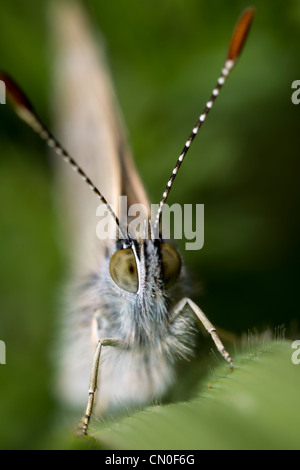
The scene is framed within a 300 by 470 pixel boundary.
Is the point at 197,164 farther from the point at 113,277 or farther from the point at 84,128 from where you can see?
the point at 113,277

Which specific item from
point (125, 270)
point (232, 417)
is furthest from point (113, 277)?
point (232, 417)

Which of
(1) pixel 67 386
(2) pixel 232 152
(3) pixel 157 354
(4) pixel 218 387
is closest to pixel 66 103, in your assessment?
(2) pixel 232 152

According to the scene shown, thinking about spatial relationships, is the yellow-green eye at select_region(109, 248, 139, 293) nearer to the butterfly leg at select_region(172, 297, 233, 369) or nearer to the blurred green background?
the butterfly leg at select_region(172, 297, 233, 369)

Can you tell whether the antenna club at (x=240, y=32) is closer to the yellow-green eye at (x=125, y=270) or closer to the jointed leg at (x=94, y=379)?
the yellow-green eye at (x=125, y=270)

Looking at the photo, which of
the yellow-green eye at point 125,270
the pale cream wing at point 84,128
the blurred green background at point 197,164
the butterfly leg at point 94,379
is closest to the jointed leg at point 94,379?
the butterfly leg at point 94,379

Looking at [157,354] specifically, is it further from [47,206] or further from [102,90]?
[47,206]

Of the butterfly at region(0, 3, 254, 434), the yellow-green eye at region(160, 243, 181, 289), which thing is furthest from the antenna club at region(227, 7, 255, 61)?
the yellow-green eye at region(160, 243, 181, 289)
